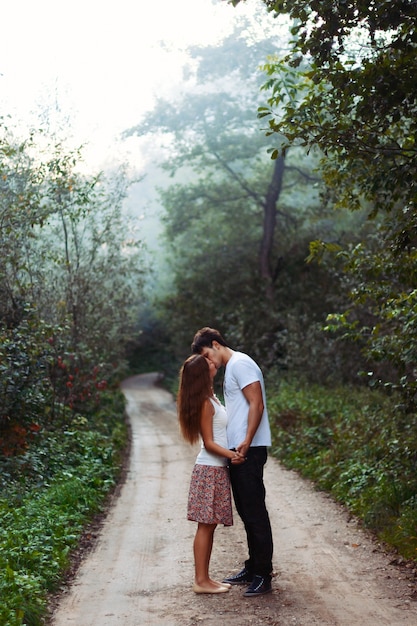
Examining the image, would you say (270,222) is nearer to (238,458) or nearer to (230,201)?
(230,201)

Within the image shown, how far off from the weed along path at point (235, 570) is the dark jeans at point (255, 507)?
0.30m

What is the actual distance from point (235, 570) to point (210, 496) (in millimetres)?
1258

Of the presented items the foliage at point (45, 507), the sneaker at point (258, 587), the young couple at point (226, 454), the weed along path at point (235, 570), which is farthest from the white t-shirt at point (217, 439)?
the foliage at point (45, 507)

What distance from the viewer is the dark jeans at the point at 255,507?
6.03 meters

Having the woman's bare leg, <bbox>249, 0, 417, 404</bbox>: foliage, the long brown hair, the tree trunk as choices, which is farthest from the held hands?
the tree trunk

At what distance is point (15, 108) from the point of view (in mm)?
14133

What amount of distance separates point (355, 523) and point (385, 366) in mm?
8887

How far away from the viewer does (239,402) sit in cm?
616

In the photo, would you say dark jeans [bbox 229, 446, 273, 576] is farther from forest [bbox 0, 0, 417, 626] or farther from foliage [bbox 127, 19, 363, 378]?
foliage [bbox 127, 19, 363, 378]

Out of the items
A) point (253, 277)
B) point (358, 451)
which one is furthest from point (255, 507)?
point (253, 277)

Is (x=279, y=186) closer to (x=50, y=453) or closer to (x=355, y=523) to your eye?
(x=50, y=453)

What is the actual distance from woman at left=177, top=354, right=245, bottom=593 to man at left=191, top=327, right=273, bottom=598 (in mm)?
93

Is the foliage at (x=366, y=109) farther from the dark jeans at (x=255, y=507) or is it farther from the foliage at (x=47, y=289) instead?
the foliage at (x=47, y=289)

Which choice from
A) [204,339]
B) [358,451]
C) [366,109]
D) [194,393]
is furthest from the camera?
[358,451]
